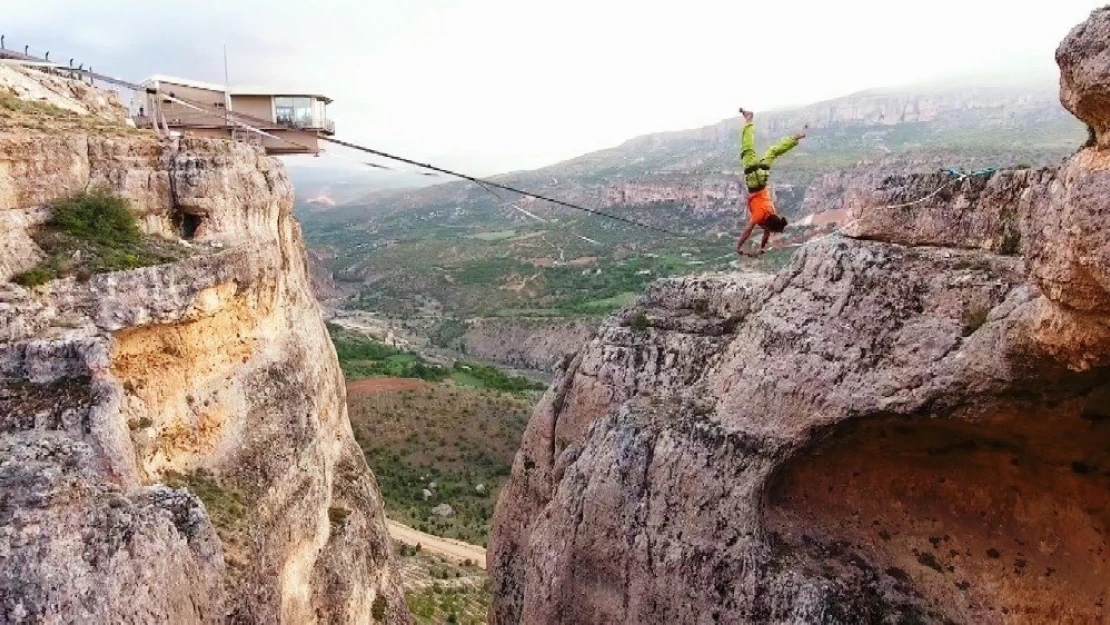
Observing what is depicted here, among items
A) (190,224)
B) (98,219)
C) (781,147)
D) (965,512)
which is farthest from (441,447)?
(965,512)

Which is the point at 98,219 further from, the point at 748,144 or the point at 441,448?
the point at 441,448

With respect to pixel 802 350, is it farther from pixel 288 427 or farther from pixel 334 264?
pixel 334 264

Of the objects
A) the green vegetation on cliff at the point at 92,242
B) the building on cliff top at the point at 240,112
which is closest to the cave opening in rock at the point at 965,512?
the green vegetation on cliff at the point at 92,242

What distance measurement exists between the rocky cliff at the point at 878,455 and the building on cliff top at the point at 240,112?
43.5 ft

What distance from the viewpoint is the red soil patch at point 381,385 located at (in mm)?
55219

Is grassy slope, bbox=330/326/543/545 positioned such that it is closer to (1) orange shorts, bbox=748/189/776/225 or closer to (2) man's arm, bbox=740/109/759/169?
(1) orange shorts, bbox=748/189/776/225

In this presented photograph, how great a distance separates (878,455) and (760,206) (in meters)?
4.57

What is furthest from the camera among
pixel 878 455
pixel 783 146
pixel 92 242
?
pixel 92 242

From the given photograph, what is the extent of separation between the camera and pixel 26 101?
15.7 metres

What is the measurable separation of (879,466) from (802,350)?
2208mm

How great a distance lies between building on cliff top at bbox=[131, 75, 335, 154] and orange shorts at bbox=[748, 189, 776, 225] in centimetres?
1236

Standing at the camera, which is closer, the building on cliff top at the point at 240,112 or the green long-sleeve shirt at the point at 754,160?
the green long-sleeve shirt at the point at 754,160

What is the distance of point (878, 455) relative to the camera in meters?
11.3

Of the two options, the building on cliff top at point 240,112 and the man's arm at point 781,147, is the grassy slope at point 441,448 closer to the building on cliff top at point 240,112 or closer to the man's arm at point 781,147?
the building on cliff top at point 240,112
